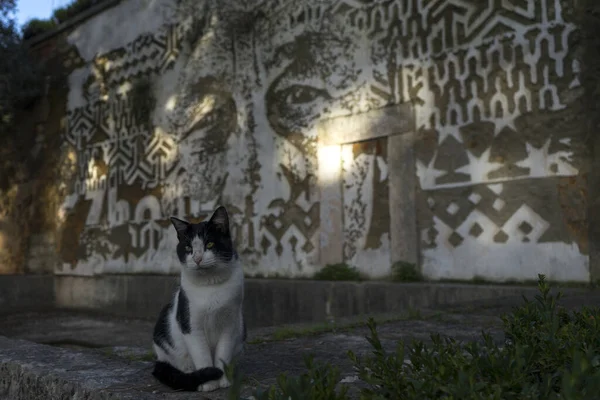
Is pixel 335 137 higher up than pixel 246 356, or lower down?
higher up

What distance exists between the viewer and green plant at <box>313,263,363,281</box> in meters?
6.25

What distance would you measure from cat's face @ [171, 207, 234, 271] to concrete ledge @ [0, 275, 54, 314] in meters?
8.28

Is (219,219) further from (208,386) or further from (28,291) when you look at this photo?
(28,291)

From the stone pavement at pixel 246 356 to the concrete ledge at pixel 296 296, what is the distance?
18.6 inches

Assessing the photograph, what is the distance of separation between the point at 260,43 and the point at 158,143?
2.22 m

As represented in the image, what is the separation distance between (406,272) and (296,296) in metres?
1.23

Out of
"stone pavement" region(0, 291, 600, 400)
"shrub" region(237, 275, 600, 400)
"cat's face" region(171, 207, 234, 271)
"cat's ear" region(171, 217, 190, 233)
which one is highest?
"cat's ear" region(171, 217, 190, 233)

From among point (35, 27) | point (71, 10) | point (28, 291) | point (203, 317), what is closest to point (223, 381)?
point (203, 317)

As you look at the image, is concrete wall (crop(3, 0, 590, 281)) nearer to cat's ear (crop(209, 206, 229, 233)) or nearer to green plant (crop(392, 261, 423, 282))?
green plant (crop(392, 261, 423, 282))

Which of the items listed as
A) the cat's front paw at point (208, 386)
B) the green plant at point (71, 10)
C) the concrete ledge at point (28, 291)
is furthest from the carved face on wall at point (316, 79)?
the concrete ledge at point (28, 291)

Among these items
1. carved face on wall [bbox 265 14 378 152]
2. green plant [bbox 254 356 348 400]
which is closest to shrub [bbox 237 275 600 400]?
green plant [bbox 254 356 348 400]

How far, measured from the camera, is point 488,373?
56.7 inches

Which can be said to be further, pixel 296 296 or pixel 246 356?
pixel 296 296

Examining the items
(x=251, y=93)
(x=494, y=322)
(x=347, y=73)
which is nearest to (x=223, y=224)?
(x=494, y=322)
